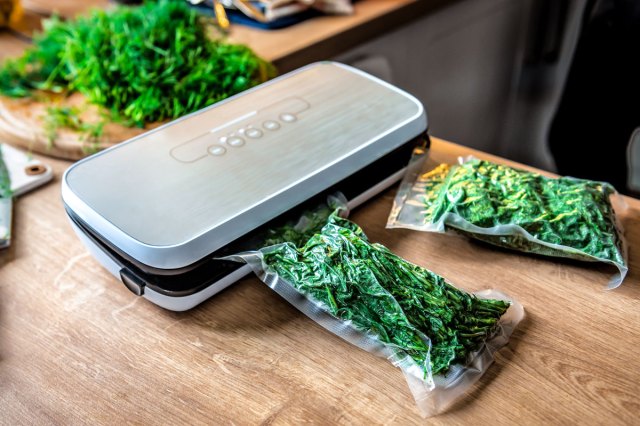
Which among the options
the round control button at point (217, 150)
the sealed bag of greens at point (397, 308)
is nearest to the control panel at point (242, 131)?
the round control button at point (217, 150)

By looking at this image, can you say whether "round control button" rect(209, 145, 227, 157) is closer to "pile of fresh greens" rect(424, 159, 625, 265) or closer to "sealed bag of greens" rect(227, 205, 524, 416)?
"sealed bag of greens" rect(227, 205, 524, 416)

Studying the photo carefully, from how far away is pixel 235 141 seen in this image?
0.69m

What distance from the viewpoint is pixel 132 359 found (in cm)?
55

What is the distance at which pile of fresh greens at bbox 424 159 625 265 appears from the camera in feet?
2.00

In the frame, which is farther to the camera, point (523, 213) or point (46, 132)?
point (46, 132)

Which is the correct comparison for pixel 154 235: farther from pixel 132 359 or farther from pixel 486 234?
pixel 486 234

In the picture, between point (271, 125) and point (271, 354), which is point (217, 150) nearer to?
point (271, 125)

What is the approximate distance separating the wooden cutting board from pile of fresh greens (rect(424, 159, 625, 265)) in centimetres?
46

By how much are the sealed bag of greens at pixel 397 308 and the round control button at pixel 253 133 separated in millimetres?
163

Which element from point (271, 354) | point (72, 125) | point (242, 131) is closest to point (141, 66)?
point (72, 125)

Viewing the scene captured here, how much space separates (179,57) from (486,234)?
0.54 metres

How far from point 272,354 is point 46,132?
52cm

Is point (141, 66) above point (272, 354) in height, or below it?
above

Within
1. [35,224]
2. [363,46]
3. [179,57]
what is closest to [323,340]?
[35,224]
